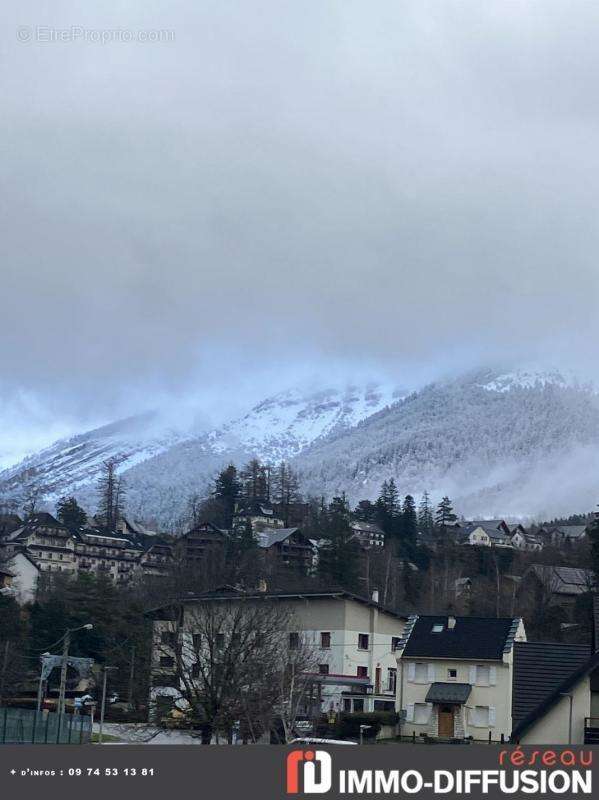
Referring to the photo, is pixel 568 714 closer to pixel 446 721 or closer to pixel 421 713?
pixel 446 721

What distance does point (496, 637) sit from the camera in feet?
192

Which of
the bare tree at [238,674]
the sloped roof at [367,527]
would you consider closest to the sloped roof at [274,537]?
the sloped roof at [367,527]

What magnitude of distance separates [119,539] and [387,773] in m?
162

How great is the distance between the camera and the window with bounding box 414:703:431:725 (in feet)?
192

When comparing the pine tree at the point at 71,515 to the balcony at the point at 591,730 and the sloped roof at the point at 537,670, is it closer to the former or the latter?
the sloped roof at the point at 537,670

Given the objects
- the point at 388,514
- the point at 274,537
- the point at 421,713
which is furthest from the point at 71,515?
the point at 421,713

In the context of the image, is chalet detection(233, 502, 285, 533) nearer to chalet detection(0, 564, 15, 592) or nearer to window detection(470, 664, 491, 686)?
chalet detection(0, 564, 15, 592)

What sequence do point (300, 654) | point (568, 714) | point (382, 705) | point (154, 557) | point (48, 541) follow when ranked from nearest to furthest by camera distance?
point (568, 714)
point (300, 654)
point (382, 705)
point (48, 541)
point (154, 557)

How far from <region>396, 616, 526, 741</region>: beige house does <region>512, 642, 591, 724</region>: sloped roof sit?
59 cm

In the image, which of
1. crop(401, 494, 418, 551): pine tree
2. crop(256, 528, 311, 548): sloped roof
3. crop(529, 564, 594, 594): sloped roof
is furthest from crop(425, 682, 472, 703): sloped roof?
crop(401, 494, 418, 551): pine tree

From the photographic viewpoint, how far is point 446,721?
5791cm

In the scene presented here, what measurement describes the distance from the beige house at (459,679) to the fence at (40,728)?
18510mm

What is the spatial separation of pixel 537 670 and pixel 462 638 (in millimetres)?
3839

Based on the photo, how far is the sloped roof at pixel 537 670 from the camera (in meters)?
56.1
